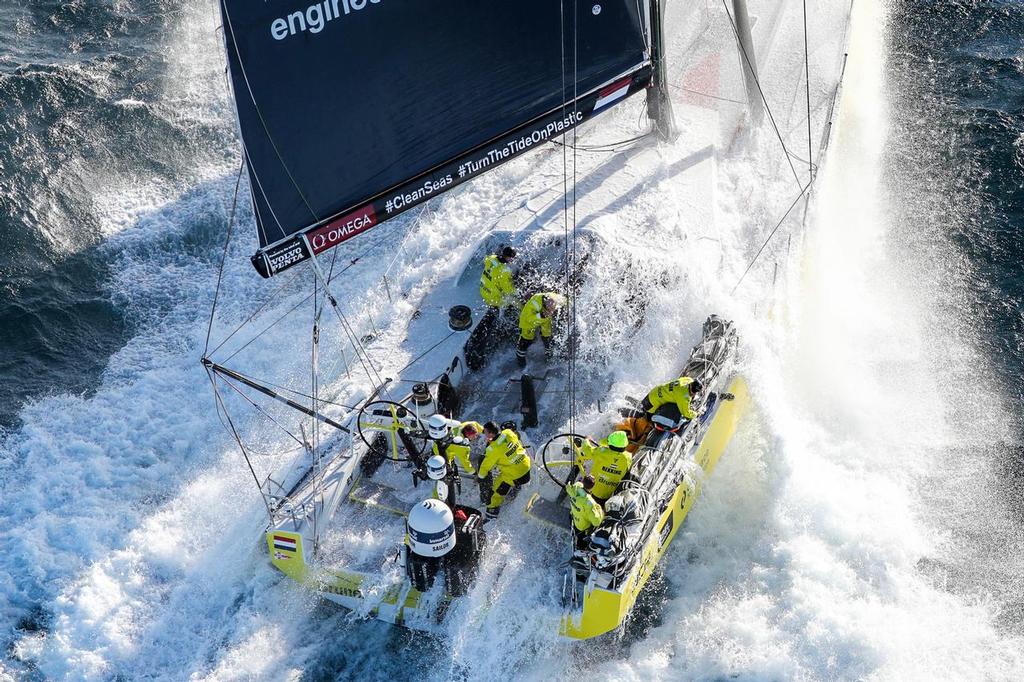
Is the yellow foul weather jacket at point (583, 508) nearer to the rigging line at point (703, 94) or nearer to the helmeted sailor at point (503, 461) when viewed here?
the helmeted sailor at point (503, 461)

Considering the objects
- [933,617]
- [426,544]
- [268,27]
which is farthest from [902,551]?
[268,27]

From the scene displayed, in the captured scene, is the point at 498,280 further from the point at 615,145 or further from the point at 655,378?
the point at 615,145

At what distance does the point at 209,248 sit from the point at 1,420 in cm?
359

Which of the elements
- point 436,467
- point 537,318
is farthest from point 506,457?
point 537,318

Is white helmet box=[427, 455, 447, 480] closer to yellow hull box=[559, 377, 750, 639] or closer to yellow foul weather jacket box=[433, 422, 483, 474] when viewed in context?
yellow foul weather jacket box=[433, 422, 483, 474]

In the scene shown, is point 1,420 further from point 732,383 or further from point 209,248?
point 732,383

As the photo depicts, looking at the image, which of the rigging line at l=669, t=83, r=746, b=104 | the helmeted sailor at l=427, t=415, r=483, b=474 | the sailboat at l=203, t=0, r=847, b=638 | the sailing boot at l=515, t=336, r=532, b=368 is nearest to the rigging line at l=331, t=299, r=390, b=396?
the sailboat at l=203, t=0, r=847, b=638

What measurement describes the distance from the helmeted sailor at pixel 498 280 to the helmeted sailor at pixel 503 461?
188cm

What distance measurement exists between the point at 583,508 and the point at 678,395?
5.16 feet

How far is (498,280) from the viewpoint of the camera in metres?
10.8

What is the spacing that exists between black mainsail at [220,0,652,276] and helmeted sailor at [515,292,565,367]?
1659 mm

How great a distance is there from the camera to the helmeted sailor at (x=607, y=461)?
9.16m

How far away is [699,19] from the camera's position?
1515cm

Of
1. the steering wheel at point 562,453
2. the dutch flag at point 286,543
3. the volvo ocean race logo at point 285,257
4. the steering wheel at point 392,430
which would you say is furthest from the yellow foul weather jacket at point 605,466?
the volvo ocean race logo at point 285,257
